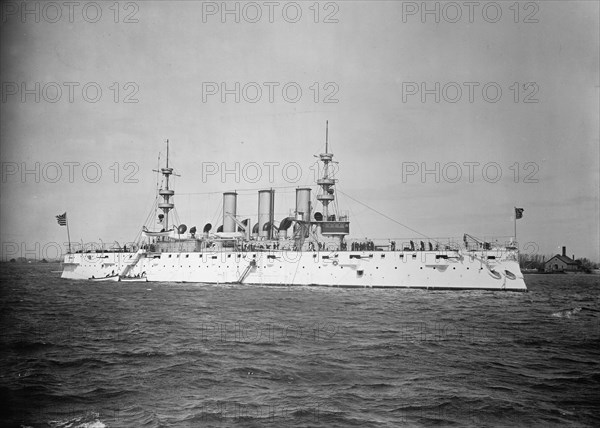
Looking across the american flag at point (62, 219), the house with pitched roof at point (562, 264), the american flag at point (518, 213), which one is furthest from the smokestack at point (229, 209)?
the house with pitched roof at point (562, 264)

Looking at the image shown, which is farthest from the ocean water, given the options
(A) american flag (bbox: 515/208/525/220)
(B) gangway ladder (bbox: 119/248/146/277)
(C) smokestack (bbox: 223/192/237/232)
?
(C) smokestack (bbox: 223/192/237/232)

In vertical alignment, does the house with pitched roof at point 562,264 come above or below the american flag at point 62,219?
below

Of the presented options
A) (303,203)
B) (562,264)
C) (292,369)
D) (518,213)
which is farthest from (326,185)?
(562,264)

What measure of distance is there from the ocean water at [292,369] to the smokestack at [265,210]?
65.3 feet

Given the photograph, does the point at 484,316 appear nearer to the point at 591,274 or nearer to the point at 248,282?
the point at 248,282

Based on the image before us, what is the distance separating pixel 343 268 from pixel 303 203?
7.89 meters

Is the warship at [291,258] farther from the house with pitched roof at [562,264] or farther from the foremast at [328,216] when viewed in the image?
the house with pitched roof at [562,264]

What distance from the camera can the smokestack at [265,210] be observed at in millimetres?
37094

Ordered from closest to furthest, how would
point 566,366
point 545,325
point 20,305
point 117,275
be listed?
1. point 566,366
2. point 545,325
3. point 20,305
4. point 117,275

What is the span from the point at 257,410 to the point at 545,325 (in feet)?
45.7

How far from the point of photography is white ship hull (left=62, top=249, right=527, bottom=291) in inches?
1126

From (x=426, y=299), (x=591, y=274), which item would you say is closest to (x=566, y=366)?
(x=426, y=299)

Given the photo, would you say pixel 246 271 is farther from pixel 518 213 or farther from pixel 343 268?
pixel 518 213

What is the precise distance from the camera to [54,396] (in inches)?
298
